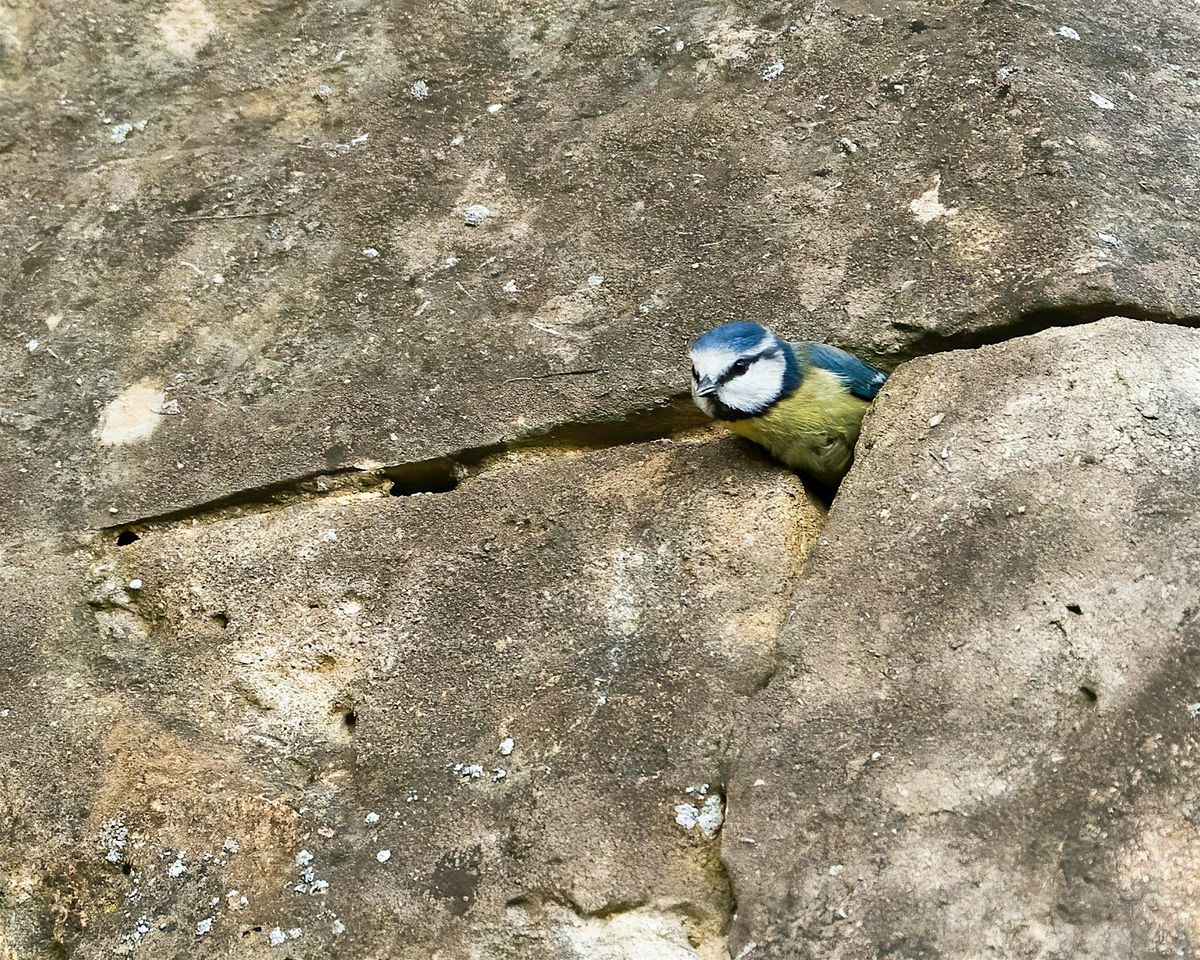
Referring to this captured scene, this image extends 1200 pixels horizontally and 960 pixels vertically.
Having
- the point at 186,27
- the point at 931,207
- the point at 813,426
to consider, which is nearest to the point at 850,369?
the point at 813,426

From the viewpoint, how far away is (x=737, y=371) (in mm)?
3066

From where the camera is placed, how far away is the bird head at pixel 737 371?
120 inches

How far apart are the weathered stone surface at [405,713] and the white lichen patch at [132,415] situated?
292mm

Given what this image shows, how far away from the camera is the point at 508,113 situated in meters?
3.82

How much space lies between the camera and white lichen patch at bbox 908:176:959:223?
3264mm

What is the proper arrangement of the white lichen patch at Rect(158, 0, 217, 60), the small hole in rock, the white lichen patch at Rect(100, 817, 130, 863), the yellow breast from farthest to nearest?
the white lichen patch at Rect(158, 0, 217, 60)
the small hole in rock
the yellow breast
the white lichen patch at Rect(100, 817, 130, 863)

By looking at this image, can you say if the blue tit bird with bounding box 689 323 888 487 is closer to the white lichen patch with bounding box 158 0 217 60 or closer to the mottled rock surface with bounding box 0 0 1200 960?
the mottled rock surface with bounding box 0 0 1200 960

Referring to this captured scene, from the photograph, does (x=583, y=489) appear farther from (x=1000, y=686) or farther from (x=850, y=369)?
(x=1000, y=686)

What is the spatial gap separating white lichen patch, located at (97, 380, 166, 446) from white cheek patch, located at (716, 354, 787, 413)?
1396 mm

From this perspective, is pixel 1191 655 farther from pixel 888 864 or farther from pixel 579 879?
pixel 579 879

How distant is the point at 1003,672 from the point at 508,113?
85.2 inches

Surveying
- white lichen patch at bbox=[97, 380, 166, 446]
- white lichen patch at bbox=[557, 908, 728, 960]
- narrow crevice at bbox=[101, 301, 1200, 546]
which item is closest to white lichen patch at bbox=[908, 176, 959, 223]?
narrow crevice at bbox=[101, 301, 1200, 546]

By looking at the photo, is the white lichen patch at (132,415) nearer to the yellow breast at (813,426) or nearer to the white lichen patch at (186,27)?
the white lichen patch at (186,27)

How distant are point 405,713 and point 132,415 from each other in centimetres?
116
